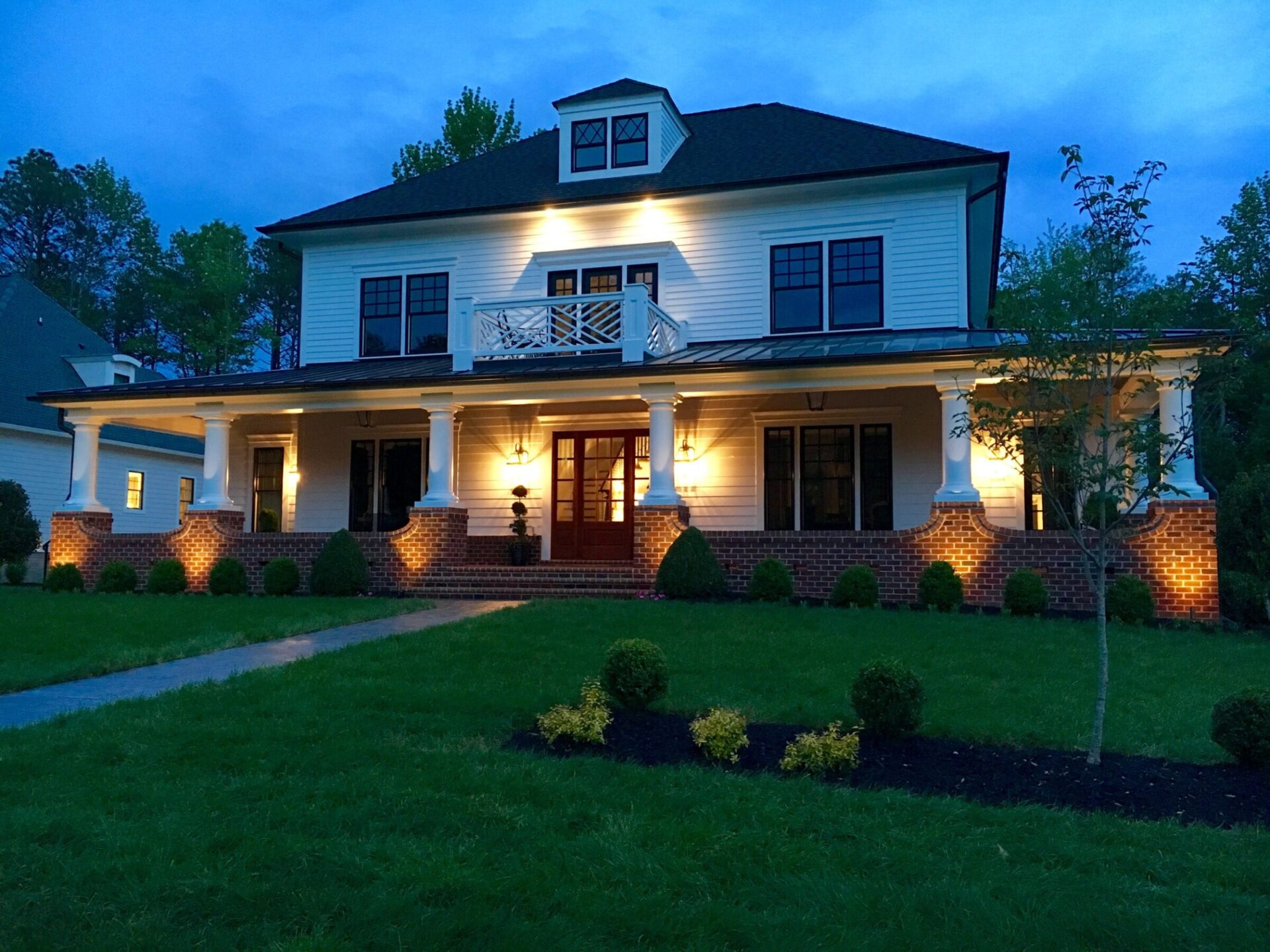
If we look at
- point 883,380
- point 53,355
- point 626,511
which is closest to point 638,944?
point 883,380

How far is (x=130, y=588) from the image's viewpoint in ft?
54.1

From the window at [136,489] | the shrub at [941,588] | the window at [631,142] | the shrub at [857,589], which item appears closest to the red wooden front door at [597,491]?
the shrub at [857,589]

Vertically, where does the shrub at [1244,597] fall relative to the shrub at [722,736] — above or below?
above

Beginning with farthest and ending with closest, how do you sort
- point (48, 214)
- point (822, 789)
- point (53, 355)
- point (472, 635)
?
1. point (48, 214)
2. point (53, 355)
3. point (472, 635)
4. point (822, 789)

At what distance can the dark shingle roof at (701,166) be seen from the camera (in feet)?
55.3

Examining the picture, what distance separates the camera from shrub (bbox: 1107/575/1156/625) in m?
12.1

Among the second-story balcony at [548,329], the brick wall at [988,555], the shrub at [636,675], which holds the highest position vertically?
the second-story balcony at [548,329]

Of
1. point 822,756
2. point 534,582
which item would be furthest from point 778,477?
point 822,756

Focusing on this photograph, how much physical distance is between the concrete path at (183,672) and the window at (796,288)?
8119 mm

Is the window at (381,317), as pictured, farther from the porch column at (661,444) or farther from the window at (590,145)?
the porch column at (661,444)

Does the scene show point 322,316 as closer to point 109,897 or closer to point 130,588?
point 130,588

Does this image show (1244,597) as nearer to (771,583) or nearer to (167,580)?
(771,583)

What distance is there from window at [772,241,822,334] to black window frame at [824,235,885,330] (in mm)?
199

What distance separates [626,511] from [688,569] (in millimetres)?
4194
